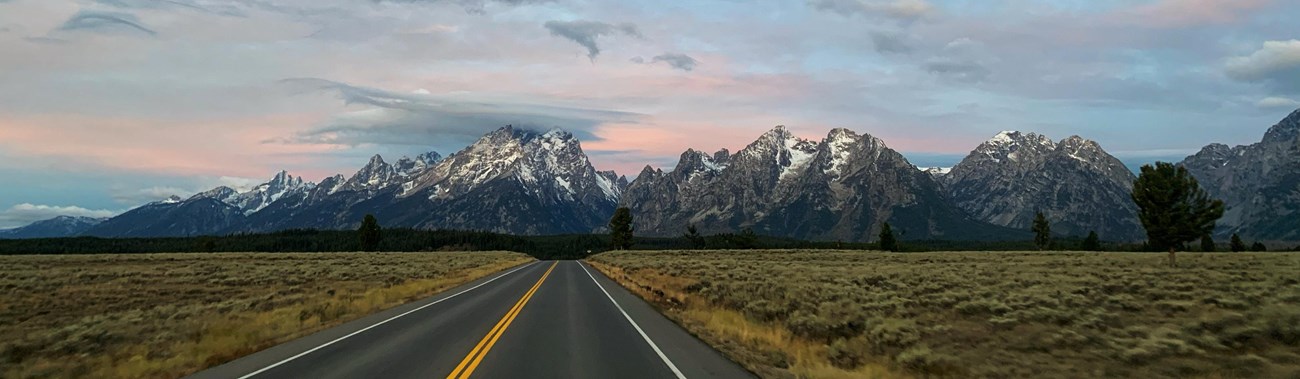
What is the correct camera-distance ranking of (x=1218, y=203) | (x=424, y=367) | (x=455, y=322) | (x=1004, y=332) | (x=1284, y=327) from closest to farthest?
(x=424, y=367) < (x=1284, y=327) < (x=1004, y=332) < (x=455, y=322) < (x=1218, y=203)

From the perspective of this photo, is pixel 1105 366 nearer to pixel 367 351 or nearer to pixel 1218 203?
pixel 367 351

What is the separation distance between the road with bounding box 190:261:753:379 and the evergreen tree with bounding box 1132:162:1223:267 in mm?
47594

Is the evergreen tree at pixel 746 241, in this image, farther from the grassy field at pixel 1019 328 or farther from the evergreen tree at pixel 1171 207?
the grassy field at pixel 1019 328

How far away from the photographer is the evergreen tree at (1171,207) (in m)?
49.8

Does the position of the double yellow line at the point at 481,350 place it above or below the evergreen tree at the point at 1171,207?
below

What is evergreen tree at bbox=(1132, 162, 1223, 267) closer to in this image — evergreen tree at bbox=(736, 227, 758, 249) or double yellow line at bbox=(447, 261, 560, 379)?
double yellow line at bbox=(447, 261, 560, 379)

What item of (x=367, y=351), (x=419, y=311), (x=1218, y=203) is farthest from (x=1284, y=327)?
(x=1218, y=203)

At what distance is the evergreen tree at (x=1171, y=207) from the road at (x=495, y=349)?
156 ft

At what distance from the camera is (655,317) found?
21.6 meters

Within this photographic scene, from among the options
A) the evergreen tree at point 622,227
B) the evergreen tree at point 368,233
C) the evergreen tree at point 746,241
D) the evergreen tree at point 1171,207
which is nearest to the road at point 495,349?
the evergreen tree at point 1171,207

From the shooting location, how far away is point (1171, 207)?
51.3 metres

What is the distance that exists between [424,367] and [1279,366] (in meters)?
14.5

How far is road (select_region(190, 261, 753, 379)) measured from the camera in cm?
1174

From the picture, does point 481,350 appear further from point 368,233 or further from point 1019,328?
point 368,233
